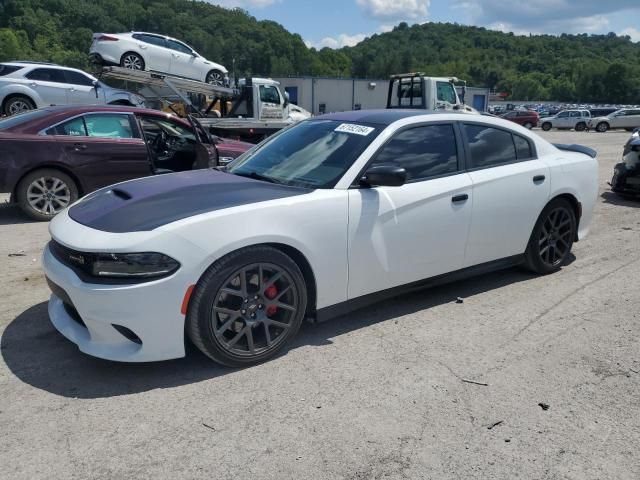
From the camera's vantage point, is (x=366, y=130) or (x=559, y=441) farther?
(x=366, y=130)

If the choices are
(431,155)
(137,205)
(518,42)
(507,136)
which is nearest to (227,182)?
(137,205)

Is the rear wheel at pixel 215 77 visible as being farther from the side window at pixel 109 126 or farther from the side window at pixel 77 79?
the side window at pixel 109 126

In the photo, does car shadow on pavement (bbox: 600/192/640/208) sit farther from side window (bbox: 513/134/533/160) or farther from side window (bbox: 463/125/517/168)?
side window (bbox: 463/125/517/168)

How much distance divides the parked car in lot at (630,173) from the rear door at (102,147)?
7.49 metres

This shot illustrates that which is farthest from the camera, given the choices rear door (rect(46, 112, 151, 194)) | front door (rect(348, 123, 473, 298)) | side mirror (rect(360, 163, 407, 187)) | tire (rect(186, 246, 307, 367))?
rear door (rect(46, 112, 151, 194))

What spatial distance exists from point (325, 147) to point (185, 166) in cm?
441

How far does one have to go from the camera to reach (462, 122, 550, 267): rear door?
14.7 feet

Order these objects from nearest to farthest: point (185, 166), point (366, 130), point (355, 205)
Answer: point (355, 205) < point (366, 130) < point (185, 166)

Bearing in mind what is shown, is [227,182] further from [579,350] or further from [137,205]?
[579,350]

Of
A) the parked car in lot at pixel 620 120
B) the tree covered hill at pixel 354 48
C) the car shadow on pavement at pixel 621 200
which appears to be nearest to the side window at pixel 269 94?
the car shadow on pavement at pixel 621 200

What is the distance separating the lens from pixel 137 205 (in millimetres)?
3465

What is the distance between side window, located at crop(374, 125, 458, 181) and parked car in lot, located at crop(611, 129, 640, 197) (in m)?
5.95

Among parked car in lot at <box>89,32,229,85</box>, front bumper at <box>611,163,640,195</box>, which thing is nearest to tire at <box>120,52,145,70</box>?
parked car in lot at <box>89,32,229,85</box>

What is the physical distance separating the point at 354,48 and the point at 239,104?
460 feet
